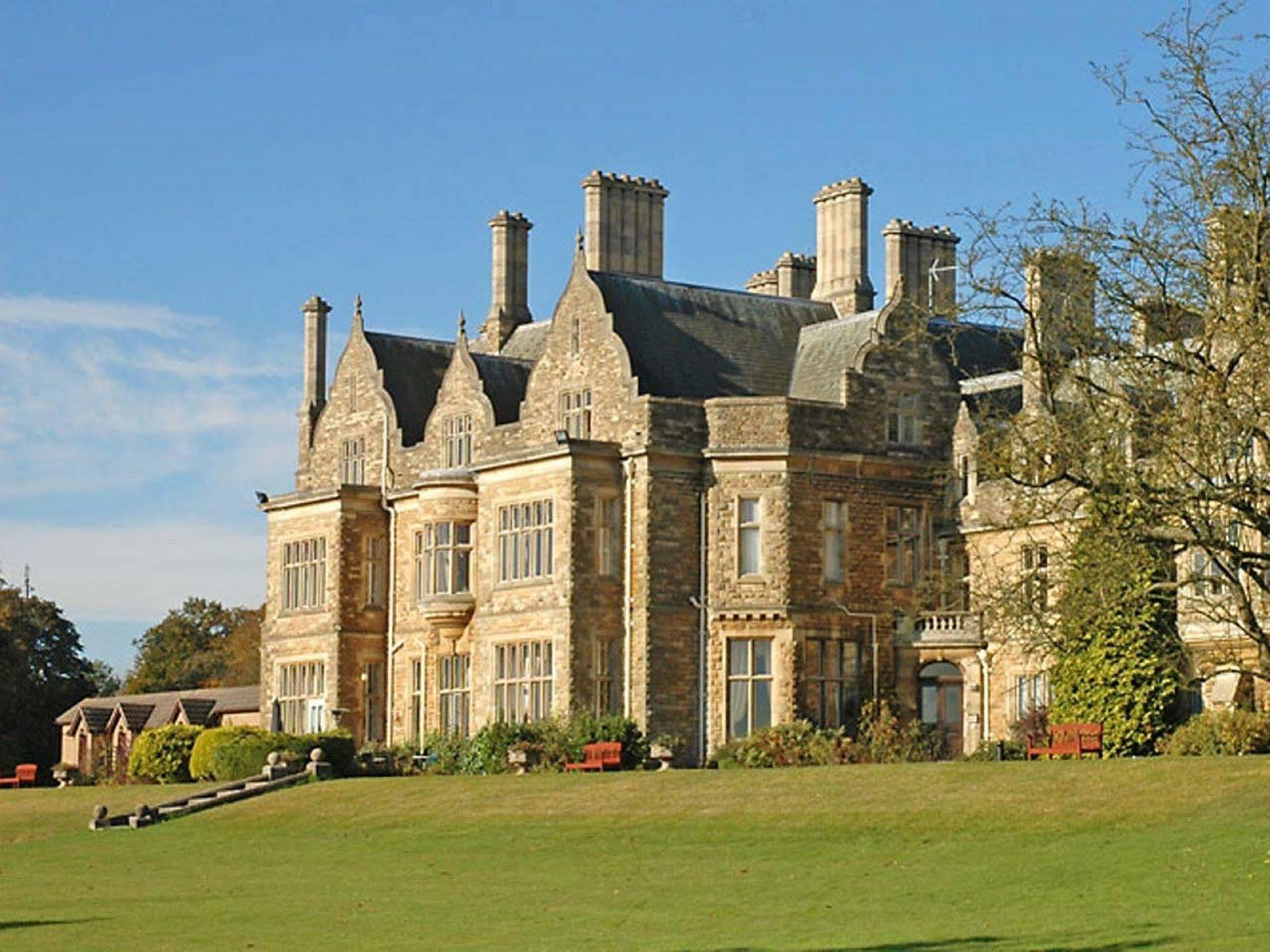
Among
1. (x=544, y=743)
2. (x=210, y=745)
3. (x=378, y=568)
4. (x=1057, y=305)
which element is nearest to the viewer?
(x=1057, y=305)

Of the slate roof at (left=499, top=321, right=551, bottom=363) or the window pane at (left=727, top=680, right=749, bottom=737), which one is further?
the slate roof at (left=499, top=321, right=551, bottom=363)

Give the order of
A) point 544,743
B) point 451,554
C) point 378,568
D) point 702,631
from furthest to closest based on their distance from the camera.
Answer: point 378,568
point 451,554
point 702,631
point 544,743

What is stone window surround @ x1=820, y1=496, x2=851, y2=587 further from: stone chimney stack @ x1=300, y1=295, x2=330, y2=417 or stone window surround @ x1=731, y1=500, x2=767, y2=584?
stone chimney stack @ x1=300, y1=295, x2=330, y2=417

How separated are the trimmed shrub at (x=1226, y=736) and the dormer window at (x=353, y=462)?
2195 centimetres

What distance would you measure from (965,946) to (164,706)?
5058 cm

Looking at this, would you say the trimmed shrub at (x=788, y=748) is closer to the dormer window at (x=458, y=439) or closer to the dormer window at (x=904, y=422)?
the dormer window at (x=904, y=422)


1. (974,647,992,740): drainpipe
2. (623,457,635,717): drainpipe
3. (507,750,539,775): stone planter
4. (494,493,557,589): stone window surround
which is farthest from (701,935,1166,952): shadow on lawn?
(494,493,557,589): stone window surround

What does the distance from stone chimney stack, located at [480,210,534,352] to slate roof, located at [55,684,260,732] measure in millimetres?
13773

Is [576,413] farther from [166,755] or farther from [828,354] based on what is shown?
[166,755]

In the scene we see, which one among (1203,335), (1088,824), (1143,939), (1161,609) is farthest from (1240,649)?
(1143,939)

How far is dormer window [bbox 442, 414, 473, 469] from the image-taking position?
5119 centimetres

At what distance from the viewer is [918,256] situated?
2119 inches

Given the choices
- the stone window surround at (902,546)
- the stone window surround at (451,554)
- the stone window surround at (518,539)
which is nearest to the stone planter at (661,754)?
the stone window surround at (518,539)

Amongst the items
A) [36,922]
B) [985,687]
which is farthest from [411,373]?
[36,922]
